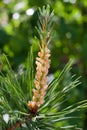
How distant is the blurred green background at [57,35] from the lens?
1442 mm

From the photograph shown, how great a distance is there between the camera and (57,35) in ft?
5.08

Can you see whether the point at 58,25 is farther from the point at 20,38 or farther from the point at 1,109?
the point at 1,109

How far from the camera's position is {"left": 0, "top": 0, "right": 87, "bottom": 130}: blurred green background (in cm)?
144

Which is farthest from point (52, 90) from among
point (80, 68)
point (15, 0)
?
point (15, 0)

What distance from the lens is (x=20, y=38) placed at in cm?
149

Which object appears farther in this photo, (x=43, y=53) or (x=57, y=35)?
(x=57, y=35)

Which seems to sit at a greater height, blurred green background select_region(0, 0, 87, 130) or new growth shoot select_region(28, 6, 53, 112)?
blurred green background select_region(0, 0, 87, 130)

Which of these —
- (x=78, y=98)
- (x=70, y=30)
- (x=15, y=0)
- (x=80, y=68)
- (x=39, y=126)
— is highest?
(x=15, y=0)

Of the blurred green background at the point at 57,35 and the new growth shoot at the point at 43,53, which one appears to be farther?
the blurred green background at the point at 57,35

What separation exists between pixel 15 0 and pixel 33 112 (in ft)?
4.09

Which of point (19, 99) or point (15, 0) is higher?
point (15, 0)

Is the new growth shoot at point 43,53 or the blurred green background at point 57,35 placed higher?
the blurred green background at point 57,35

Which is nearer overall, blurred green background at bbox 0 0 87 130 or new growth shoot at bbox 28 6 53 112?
new growth shoot at bbox 28 6 53 112

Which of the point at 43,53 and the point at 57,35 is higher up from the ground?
the point at 57,35
